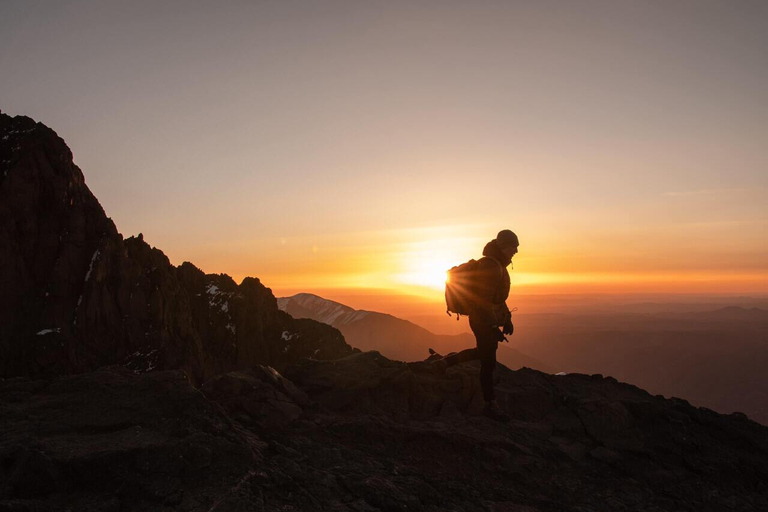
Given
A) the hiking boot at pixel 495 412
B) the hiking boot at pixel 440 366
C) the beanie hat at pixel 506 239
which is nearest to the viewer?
the hiking boot at pixel 495 412

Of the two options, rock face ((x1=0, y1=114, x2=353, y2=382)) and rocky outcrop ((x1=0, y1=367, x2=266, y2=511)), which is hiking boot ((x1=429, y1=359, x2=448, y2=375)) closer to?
rocky outcrop ((x1=0, y1=367, x2=266, y2=511))

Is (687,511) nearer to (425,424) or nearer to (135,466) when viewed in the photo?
(425,424)

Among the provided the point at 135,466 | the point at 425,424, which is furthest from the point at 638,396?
the point at 135,466

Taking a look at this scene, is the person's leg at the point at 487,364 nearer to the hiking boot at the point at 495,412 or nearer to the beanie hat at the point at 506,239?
the hiking boot at the point at 495,412

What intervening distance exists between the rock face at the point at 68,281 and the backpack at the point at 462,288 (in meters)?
74.9

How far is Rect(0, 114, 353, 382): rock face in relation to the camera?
3071 inches

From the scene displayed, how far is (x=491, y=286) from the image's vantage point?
10.6 m

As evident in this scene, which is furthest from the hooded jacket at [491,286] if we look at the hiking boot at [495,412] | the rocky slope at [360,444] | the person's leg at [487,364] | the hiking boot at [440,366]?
the rocky slope at [360,444]

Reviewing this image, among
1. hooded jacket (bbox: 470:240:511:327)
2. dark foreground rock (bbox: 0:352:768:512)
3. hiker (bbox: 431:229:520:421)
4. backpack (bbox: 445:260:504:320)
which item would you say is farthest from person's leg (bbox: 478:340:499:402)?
backpack (bbox: 445:260:504:320)

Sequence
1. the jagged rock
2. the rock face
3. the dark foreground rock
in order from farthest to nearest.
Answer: the rock face < the jagged rock < the dark foreground rock

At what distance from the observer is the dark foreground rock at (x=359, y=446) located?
5.61m

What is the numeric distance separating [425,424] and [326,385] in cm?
286

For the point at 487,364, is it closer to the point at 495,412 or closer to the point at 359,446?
the point at 495,412

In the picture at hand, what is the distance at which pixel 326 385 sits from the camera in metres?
11.2
